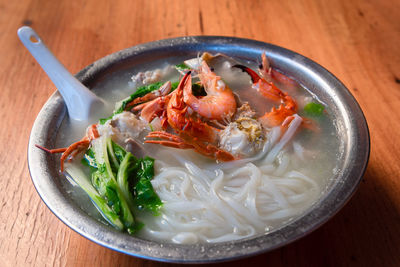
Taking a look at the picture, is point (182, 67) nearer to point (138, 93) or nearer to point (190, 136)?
point (138, 93)

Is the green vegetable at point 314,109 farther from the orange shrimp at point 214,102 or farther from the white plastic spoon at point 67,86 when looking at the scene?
the white plastic spoon at point 67,86

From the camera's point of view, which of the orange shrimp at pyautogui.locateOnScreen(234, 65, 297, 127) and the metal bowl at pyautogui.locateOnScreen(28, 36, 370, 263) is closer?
the metal bowl at pyautogui.locateOnScreen(28, 36, 370, 263)

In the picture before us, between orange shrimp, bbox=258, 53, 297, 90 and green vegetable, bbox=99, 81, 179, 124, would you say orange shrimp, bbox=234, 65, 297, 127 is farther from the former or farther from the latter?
green vegetable, bbox=99, 81, 179, 124

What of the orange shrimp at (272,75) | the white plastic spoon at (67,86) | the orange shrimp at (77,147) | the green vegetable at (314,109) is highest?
the white plastic spoon at (67,86)

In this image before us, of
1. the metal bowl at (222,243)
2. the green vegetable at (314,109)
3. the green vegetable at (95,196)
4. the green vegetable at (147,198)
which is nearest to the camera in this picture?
the metal bowl at (222,243)

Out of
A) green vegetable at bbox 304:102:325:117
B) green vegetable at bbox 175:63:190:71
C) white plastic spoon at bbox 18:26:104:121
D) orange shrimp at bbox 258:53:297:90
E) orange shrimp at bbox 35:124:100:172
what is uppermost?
white plastic spoon at bbox 18:26:104:121

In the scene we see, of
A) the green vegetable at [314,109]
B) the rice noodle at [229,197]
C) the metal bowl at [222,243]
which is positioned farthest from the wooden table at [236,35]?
the green vegetable at [314,109]

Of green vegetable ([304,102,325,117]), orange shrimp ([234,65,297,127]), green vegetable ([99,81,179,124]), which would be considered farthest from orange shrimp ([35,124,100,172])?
green vegetable ([304,102,325,117])

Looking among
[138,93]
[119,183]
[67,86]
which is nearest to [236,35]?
[138,93]
